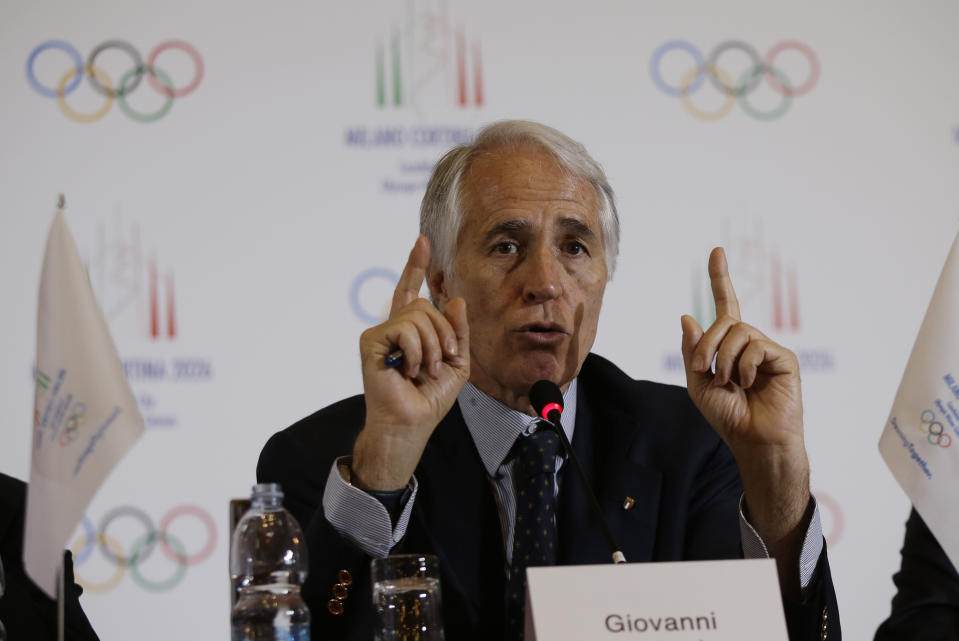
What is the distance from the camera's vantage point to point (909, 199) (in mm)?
3668

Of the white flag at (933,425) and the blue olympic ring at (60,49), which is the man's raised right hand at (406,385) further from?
the blue olympic ring at (60,49)

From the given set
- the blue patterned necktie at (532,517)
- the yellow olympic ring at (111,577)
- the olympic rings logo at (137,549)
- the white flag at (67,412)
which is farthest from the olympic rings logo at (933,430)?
the yellow olympic ring at (111,577)

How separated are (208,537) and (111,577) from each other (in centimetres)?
30

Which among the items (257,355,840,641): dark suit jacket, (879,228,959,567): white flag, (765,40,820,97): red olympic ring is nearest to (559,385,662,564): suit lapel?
(257,355,840,641): dark suit jacket

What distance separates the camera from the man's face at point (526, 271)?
2.29 m

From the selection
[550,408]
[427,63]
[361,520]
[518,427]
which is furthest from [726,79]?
[361,520]

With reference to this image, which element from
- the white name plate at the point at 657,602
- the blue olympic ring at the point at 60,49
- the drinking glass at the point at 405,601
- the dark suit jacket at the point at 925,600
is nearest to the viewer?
Result: the white name plate at the point at 657,602

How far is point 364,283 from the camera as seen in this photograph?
3428 millimetres

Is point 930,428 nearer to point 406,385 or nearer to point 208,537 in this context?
point 406,385

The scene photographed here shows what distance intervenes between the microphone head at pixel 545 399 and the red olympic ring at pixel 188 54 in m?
2.00

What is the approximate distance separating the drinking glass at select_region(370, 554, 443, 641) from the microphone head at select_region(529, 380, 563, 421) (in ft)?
1.56

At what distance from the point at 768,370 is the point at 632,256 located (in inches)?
62.2

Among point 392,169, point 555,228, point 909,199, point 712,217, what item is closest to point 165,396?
point 392,169

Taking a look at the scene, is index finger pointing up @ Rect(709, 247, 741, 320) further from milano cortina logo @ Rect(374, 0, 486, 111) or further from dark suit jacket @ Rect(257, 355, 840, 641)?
milano cortina logo @ Rect(374, 0, 486, 111)
